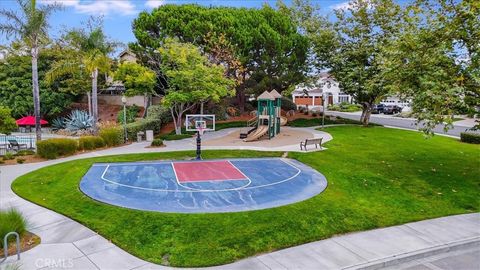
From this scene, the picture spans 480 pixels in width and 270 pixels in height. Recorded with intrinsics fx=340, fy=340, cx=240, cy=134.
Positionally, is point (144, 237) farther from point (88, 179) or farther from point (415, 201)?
point (415, 201)

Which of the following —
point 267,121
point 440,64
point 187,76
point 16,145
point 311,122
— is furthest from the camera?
point 311,122

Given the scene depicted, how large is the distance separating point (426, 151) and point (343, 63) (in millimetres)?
14887

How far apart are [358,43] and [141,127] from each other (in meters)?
22.3

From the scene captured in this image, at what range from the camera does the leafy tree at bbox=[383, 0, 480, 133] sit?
12234 mm

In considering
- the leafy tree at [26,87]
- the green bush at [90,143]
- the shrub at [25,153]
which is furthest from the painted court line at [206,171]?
the leafy tree at [26,87]

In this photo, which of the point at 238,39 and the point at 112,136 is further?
the point at 238,39

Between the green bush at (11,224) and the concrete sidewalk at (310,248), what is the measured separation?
22.5 inches

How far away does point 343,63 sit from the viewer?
112 ft

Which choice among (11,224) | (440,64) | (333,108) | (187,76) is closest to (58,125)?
(187,76)

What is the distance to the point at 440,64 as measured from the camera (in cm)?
1359

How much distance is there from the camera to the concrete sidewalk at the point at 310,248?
26.6 ft

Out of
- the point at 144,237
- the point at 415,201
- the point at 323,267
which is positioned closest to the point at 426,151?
the point at 415,201

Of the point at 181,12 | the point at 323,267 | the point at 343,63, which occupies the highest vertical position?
the point at 181,12

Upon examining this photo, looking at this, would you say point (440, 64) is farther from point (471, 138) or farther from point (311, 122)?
point (311, 122)
